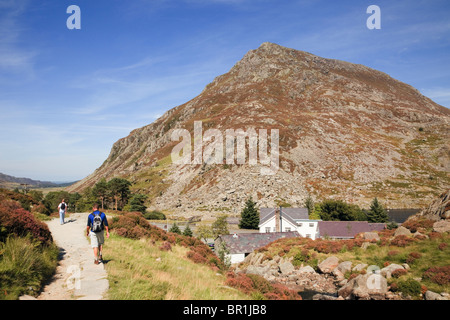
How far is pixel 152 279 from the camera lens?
36.7ft

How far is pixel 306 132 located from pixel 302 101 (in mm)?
56165

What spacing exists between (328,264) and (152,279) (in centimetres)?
3300

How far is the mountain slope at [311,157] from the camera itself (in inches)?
4013

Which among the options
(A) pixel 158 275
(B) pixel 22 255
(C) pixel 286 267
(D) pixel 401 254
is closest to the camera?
(B) pixel 22 255

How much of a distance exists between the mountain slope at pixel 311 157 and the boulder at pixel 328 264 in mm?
51169

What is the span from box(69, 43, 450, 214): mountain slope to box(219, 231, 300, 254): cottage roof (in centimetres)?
3332

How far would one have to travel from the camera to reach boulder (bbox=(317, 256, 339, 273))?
36.7 meters

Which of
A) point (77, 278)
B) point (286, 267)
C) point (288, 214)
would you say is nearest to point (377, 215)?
point (288, 214)

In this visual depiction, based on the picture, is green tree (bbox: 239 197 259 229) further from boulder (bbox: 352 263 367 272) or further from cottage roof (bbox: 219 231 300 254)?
boulder (bbox: 352 263 367 272)

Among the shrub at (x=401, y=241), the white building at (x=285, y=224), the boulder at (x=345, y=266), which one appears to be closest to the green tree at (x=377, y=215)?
the white building at (x=285, y=224)

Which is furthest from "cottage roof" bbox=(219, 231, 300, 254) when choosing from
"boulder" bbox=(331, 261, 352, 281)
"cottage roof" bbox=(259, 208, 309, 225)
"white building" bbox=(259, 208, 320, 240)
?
"boulder" bbox=(331, 261, 352, 281)

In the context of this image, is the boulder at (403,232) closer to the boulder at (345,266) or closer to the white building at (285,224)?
the boulder at (345,266)

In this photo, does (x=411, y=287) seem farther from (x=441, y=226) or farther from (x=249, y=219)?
(x=249, y=219)

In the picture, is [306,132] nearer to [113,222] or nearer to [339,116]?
[339,116]
